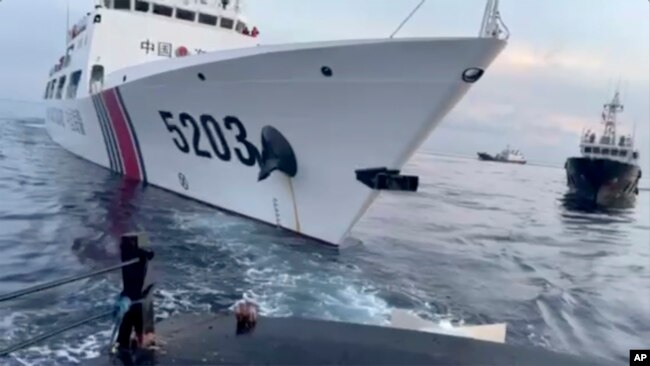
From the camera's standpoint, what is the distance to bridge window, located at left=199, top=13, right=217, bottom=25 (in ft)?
59.3

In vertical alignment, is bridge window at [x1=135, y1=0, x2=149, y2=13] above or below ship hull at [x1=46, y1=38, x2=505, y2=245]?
above

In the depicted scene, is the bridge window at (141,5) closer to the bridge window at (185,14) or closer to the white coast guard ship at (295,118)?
the bridge window at (185,14)

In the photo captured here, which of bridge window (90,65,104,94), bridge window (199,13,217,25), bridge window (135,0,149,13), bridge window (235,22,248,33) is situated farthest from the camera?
bridge window (235,22,248,33)

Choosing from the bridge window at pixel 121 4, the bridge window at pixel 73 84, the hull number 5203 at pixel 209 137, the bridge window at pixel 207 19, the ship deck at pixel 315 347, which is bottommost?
the ship deck at pixel 315 347

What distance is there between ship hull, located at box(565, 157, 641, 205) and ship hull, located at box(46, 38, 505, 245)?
2902 cm

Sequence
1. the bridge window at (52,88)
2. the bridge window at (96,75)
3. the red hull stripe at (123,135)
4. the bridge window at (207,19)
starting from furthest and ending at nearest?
the bridge window at (52,88)
the bridge window at (207,19)
the bridge window at (96,75)
the red hull stripe at (123,135)

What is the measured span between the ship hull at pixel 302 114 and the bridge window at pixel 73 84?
7.21 metres

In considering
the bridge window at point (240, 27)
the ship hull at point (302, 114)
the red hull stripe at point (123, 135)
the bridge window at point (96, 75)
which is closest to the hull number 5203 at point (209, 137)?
the ship hull at point (302, 114)

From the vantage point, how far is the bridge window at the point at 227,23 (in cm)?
1847

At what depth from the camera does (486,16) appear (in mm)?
7707

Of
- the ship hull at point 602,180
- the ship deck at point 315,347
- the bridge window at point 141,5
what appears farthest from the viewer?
the ship hull at point 602,180

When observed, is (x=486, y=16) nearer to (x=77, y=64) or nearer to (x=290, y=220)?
(x=290, y=220)

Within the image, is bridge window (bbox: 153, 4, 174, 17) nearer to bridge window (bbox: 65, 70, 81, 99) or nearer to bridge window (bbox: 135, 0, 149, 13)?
bridge window (bbox: 135, 0, 149, 13)

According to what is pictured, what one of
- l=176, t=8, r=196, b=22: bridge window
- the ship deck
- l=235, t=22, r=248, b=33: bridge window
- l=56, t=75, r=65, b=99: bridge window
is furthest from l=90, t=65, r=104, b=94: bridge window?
the ship deck
